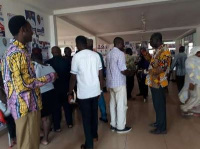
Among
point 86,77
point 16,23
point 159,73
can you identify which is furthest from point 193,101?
point 16,23

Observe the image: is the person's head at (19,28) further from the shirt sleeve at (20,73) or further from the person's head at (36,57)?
the person's head at (36,57)

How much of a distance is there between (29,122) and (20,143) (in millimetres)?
174

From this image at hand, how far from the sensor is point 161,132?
9.25 ft

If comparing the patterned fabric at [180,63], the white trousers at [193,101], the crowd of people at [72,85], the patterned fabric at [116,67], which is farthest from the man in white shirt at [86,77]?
the patterned fabric at [180,63]

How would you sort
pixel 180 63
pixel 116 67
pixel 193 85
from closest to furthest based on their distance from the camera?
pixel 116 67 → pixel 193 85 → pixel 180 63

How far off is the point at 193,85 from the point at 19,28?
3.16 m

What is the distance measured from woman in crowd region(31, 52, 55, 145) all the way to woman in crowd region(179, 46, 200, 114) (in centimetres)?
245

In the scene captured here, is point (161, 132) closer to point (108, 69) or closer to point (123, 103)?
point (123, 103)

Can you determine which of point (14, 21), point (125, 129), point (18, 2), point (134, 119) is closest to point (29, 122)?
point (14, 21)

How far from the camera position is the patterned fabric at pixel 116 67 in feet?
8.86

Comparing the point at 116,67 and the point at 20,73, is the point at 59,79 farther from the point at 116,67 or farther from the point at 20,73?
the point at 20,73

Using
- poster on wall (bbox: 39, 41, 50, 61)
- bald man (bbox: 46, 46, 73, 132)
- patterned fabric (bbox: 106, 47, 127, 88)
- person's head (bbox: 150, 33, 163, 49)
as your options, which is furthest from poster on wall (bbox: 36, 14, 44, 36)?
person's head (bbox: 150, 33, 163, 49)

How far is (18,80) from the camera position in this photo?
1312 mm

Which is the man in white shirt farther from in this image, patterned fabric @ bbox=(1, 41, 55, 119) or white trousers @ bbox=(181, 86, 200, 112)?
white trousers @ bbox=(181, 86, 200, 112)
